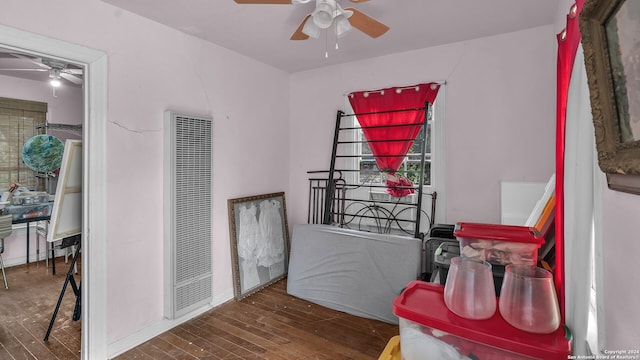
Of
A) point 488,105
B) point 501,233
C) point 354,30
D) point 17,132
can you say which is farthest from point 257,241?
point 17,132

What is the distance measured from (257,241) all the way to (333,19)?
2.26 m

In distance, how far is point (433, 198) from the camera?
284 centimetres

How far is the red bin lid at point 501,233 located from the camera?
47.6 inches

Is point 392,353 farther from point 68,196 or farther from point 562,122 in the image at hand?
Result: point 68,196

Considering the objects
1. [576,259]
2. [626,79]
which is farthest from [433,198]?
[626,79]

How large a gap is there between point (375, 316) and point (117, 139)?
2.44 meters

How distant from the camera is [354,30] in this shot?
2.45 m

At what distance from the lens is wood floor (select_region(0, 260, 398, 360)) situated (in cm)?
210

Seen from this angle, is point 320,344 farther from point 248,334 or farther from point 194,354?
point 194,354

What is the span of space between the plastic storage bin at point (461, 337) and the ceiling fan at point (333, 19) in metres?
1.51

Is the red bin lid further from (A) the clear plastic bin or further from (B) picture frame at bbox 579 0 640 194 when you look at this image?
(A) the clear plastic bin

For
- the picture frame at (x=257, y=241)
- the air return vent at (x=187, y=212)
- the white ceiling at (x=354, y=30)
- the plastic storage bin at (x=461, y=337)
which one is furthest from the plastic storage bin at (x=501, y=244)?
the picture frame at (x=257, y=241)

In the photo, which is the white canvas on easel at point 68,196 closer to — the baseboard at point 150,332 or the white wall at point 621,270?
the baseboard at point 150,332

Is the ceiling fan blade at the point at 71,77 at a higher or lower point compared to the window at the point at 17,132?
higher
